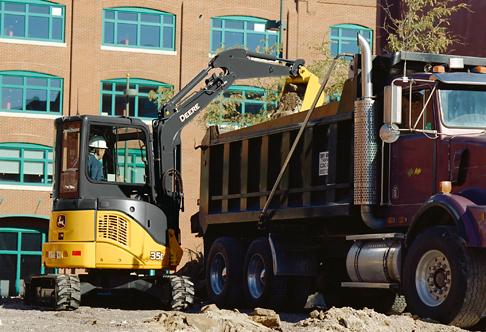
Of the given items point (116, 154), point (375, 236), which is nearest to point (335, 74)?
point (116, 154)

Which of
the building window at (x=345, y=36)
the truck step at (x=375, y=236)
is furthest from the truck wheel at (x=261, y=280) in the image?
the building window at (x=345, y=36)

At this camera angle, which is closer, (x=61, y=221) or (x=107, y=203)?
(x=107, y=203)

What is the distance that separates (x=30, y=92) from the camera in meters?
47.1

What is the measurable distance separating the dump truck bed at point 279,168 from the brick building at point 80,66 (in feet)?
80.6

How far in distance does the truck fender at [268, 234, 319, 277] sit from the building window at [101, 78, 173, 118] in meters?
29.7

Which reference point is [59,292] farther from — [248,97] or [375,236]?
[248,97]

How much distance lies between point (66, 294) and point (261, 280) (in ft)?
10.7

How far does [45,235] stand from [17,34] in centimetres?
846

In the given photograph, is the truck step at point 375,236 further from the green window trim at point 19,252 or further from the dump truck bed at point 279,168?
the green window trim at point 19,252

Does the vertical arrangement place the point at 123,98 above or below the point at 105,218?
above

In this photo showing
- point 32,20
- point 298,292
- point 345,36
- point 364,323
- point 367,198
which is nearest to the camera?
point 364,323

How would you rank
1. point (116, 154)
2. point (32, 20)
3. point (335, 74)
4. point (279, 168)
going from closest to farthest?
point (279, 168), point (116, 154), point (335, 74), point (32, 20)

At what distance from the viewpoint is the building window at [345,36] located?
49.4 m

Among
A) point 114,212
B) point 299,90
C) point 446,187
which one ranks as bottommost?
point 114,212
